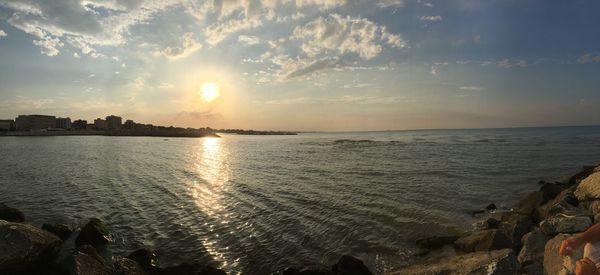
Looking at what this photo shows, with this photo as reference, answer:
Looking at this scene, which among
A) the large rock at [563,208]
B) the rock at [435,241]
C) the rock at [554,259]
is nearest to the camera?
the rock at [554,259]

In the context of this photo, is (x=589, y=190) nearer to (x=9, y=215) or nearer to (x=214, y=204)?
(x=214, y=204)

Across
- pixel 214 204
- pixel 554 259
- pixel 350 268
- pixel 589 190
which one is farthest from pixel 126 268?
pixel 589 190

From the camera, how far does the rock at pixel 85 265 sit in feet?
28.0

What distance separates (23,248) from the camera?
9375mm

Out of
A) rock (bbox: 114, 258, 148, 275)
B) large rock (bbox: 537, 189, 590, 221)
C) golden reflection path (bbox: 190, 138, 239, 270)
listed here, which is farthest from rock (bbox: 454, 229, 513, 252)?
rock (bbox: 114, 258, 148, 275)

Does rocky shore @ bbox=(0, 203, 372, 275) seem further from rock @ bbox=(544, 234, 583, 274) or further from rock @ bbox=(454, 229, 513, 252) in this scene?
rock @ bbox=(544, 234, 583, 274)

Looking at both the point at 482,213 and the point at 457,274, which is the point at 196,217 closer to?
the point at 457,274

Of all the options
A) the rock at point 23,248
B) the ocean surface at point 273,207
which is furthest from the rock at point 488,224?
the rock at point 23,248

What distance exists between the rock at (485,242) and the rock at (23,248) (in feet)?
43.2

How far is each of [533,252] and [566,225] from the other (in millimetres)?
1587

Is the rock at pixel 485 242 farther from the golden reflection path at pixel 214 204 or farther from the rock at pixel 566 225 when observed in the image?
the golden reflection path at pixel 214 204

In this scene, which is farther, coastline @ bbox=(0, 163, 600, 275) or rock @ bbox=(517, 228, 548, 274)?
rock @ bbox=(517, 228, 548, 274)

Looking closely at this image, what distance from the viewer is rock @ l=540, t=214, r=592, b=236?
31.9 feet

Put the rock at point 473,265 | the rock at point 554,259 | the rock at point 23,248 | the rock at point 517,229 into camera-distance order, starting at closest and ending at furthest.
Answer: the rock at point 473,265, the rock at point 554,259, the rock at point 23,248, the rock at point 517,229
